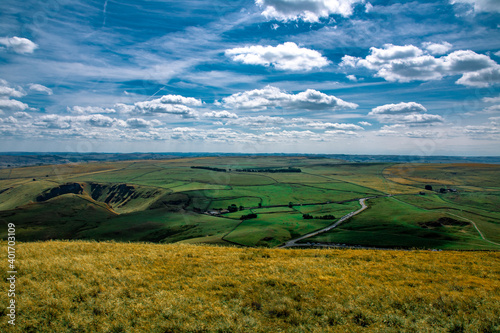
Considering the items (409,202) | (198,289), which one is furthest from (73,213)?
(409,202)

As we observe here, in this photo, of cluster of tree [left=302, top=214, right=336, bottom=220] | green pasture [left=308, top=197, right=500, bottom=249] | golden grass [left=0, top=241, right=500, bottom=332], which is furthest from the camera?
cluster of tree [left=302, top=214, right=336, bottom=220]

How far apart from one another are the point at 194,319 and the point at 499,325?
15271 millimetres

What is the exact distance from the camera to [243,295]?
1588 cm

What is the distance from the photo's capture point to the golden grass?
42.2 feet

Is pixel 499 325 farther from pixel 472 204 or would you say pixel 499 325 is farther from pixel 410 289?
pixel 472 204

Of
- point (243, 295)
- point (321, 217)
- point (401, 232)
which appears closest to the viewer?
point (243, 295)

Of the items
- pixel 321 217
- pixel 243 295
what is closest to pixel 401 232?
pixel 321 217

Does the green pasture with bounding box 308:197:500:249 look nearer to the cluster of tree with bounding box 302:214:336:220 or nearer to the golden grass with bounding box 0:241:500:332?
the cluster of tree with bounding box 302:214:336:220

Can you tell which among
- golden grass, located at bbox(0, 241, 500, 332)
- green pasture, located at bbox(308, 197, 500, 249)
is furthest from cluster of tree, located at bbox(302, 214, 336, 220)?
golden grass, located at bbox(0, 241, 500, 332)

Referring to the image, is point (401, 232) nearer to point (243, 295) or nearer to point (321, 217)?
point (321, 217)

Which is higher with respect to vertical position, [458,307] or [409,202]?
[458,307]

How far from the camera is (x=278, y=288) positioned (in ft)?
55.3

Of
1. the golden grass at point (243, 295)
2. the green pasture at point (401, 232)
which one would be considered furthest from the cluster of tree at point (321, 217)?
the golden grass at point (243, 295)

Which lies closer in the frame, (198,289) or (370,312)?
(370,312)
